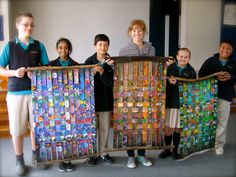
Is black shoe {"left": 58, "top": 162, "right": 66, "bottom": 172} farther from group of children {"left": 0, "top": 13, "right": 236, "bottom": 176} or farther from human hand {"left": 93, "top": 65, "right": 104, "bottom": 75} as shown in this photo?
human hand {"left": 93, "top": 65, "right": 104, "bottom": 75}

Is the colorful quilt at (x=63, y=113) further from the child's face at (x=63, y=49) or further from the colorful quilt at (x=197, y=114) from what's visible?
the colorful quilt at (x=197, y=114)

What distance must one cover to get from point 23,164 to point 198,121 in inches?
71.9

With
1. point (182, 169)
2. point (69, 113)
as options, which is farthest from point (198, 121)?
point (69, 113)

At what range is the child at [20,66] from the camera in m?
2.58

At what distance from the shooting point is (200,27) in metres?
5.39

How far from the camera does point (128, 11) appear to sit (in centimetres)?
584

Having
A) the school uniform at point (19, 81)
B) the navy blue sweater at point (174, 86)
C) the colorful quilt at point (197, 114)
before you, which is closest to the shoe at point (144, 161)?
the colorful quilt at point (197, 114)

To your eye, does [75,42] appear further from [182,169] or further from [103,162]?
[182,169]

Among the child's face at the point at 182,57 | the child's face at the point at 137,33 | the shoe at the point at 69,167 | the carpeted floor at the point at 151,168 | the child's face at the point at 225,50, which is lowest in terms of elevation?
the carpeted floor at the point at 151,168

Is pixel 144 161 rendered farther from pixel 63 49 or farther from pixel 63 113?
pixel 63 49

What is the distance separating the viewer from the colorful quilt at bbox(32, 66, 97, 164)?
8.45 ft

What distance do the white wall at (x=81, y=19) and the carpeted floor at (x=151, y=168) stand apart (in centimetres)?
279

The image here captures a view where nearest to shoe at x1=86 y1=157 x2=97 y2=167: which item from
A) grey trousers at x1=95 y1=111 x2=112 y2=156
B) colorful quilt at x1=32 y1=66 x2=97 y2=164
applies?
grey trousers at x1=95 y1=111 x2=112 y2=156

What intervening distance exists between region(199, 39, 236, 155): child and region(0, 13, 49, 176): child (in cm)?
179
